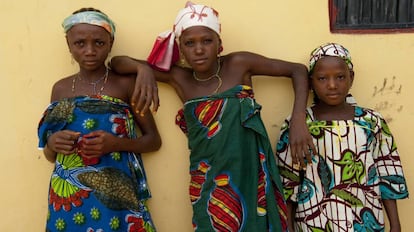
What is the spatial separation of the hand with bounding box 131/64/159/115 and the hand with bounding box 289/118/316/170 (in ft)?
2.21

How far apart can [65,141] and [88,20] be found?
586 millimetres

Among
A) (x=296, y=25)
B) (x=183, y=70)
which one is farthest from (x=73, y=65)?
(x=296, y=25)

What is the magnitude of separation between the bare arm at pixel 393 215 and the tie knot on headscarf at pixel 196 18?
3.95 feet

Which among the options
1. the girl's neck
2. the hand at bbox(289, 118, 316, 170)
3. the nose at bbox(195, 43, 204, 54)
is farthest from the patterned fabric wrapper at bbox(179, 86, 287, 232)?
the girl's neck

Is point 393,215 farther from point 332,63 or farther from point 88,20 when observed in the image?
point 88,20

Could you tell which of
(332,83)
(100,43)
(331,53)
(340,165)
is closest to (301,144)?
(340,165)

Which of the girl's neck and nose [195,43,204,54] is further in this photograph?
the girl's neck

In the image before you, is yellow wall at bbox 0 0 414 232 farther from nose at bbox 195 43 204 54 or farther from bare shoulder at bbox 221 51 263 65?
nose at bbox 195 43 204 54

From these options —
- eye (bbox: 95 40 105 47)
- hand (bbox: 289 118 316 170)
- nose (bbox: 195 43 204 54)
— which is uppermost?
eye (bbox: 95 40 105 47)

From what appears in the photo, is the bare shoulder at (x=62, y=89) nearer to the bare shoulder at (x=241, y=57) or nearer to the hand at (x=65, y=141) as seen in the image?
the hand at (x=65, y=141)

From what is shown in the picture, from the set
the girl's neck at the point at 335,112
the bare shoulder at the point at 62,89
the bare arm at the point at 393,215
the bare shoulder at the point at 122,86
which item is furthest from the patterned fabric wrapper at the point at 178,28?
the bare arm at the point at 393,215

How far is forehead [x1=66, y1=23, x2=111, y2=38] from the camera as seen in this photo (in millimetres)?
2604

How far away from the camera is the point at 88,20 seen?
2617mm

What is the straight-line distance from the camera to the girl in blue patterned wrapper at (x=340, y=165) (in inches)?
102
